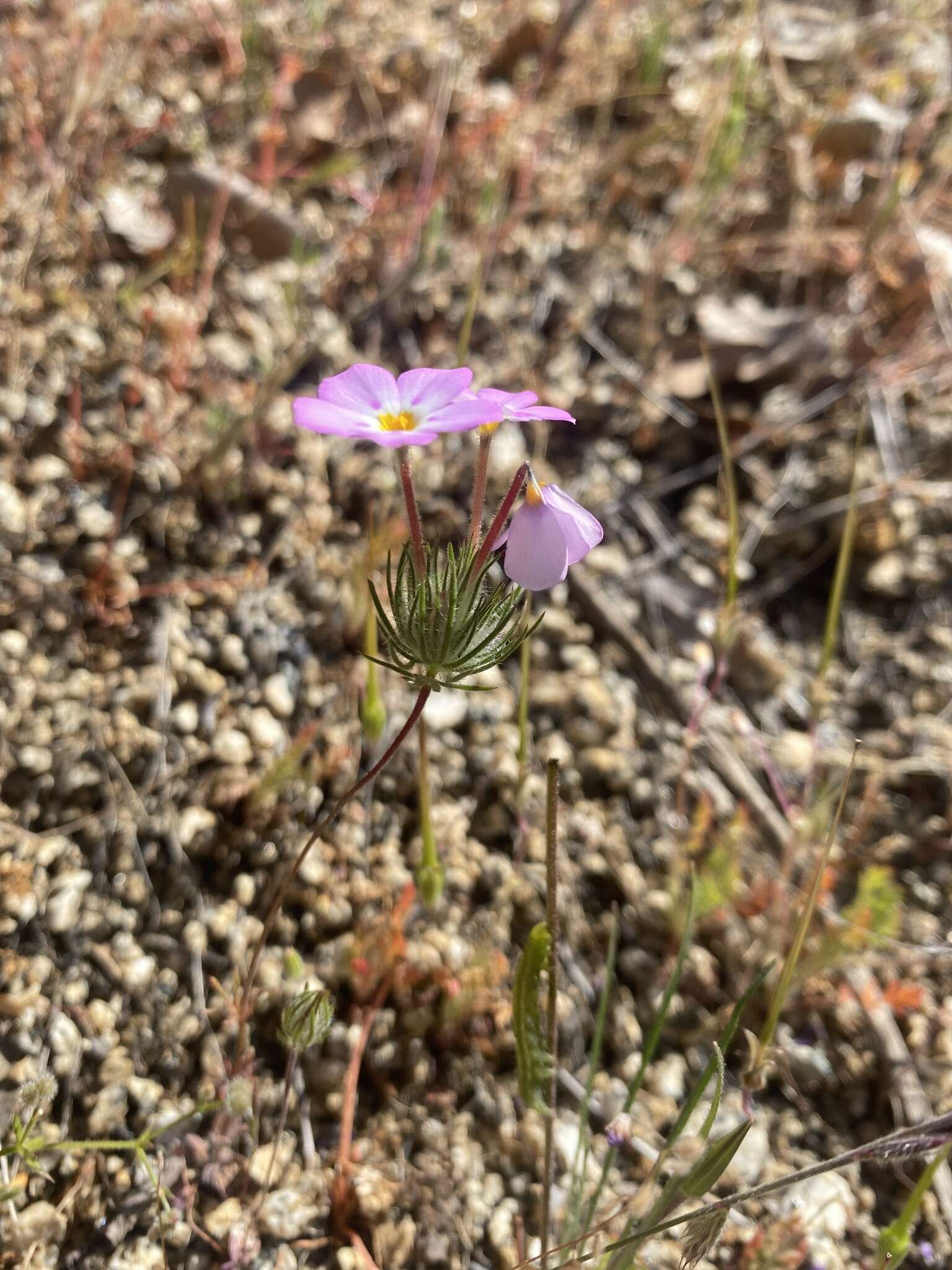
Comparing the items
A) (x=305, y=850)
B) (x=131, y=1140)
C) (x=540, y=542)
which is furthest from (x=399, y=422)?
(x=131, y=1140)

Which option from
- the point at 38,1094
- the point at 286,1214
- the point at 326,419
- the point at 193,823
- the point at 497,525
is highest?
the point at 326,419

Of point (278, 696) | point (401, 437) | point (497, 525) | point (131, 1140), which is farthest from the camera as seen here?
point (278, 696)

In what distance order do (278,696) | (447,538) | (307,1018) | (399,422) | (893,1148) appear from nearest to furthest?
(893,1148)
(399,422)
(307,1018)
(278,696)
(447,538)

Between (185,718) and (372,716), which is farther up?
(372,716)

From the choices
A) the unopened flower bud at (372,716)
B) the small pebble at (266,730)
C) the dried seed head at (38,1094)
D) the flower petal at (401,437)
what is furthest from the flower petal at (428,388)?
the dried seed head at (38,1094)

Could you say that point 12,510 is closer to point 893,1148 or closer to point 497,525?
point 497,525

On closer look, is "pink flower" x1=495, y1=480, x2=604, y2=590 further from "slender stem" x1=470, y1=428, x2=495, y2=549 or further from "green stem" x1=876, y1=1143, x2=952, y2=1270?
"green stem" x1=876, y1=1143, x2=952, y2=1270

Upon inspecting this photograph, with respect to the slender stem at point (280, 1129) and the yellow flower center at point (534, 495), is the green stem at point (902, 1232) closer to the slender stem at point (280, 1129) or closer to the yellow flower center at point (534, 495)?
the slender stem at point (280, 1129)
